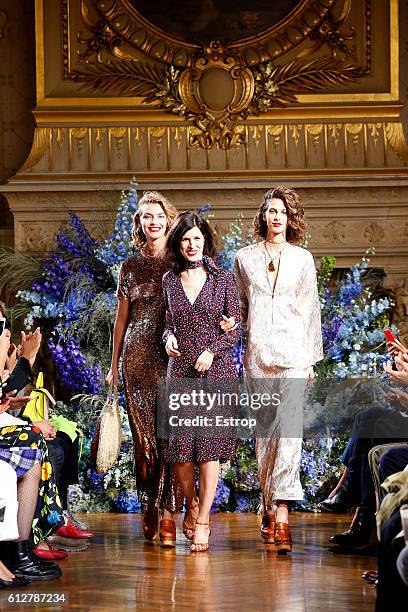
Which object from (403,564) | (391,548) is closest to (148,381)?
(391,548)

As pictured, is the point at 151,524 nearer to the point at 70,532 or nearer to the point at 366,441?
the point at 70,532

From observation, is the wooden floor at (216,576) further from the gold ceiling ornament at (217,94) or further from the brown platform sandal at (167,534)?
the gold ceiling ornament at (217,94)

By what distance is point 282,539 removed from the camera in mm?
5645

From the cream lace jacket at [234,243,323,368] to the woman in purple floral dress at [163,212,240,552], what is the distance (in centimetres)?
18

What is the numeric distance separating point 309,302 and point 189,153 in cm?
313

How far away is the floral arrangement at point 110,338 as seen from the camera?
727 cm

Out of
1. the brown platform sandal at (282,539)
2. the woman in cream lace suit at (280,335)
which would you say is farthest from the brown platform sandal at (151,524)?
the brown platform sandal at (282,539)

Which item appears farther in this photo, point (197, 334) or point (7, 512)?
point (197, 334)

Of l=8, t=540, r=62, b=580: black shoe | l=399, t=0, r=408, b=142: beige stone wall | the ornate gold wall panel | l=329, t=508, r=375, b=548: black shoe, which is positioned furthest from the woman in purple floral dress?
l=399, t=0, r=408, b=142: beige stone wall

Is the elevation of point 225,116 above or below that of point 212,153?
above

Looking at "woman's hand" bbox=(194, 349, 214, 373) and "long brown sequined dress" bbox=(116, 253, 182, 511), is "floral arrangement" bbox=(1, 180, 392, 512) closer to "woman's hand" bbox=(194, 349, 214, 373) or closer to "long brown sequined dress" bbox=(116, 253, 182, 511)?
"long brown sequined dress" bbox=(116, 253, 182, 511)

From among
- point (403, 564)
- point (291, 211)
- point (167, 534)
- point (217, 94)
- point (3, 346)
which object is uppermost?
point (217, 94)

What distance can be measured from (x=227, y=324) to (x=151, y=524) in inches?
43.9

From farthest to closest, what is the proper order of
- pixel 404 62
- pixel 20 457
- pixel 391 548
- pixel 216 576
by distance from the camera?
pixel 404 62 < pixel 216 576 < pixel 20 457 < pixel 391 548
